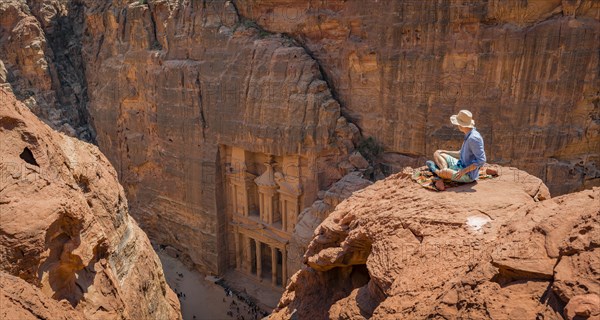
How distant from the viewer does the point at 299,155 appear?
18.8 m

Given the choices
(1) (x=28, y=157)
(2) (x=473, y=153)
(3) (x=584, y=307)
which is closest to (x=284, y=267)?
(2) (x=473, y=153)

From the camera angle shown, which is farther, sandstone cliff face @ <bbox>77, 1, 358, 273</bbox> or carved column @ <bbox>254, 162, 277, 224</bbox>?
carved column @ <bbox>254, 162, 277, 224</bbox>

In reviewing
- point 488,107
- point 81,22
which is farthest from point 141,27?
point 488,107

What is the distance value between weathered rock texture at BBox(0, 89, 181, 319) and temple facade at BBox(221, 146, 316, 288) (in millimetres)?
10994

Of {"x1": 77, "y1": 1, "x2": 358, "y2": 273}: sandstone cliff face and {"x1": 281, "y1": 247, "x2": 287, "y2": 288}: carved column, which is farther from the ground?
{"x1": 77, "y1": 1, "x2": 358, "y2": 273}: sandstone cliff face

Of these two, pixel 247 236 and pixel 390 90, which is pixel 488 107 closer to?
pixel 390 90

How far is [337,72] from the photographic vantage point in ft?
61.0

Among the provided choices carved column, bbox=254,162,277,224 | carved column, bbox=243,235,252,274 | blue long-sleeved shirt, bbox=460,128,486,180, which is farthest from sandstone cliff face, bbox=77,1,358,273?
blue long-sleeved shirt, bbox=460,128,486,180

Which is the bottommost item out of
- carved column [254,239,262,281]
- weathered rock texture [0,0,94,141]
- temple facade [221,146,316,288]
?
carved column [254,239,262,281]

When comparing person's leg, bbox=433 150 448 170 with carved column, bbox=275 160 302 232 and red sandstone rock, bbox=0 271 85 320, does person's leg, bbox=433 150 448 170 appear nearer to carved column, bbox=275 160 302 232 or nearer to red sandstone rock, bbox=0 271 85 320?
red sandstone rock, bbox=0 271 85 320

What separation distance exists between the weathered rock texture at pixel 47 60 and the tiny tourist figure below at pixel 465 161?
25368mm

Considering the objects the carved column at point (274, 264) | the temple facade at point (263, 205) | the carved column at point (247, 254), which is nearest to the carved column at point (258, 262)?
the temple facade at point (263, 205)

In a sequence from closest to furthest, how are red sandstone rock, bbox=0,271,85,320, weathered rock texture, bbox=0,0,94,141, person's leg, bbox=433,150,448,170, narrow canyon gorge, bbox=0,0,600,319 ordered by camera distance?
1. red sandstone rock, bbox=0,271,85,320
2. narrow canyon gorge, bbox=0,0,600,319
3. person's leg, bbox=433,150,448,170
4. weathered rock texture, bbox=0,0,94,141

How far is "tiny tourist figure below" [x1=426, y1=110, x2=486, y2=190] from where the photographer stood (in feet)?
21.3
